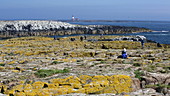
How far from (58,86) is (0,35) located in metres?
95.5

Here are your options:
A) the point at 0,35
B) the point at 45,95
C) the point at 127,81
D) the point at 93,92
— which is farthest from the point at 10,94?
the point at 0,35

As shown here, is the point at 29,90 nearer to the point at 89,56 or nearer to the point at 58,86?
the point at 58,86

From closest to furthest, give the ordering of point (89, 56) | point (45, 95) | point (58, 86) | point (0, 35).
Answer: point (45, 95) → point (58, 86) → point (89, 56) → point (0, 35)

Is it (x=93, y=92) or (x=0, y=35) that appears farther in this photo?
(x=0, y=35)

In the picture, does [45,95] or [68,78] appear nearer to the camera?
[45,95]

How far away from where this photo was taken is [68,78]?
40.6 feet

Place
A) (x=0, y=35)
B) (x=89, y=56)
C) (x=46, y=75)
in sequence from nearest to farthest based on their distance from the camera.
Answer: (x=46, y=75), (x=89, y=56), (x=0, y=35)

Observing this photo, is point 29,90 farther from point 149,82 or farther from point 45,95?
point 149,82

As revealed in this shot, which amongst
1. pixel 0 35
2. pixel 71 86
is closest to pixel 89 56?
pixel 71 86

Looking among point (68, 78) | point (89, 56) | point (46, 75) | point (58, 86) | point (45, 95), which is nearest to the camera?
point (45, 95)

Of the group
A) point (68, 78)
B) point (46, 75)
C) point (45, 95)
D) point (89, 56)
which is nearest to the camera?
point (45, 95)

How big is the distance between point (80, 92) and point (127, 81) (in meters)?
2.46

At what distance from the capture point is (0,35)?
101m

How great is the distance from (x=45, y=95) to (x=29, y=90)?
2.62ft
